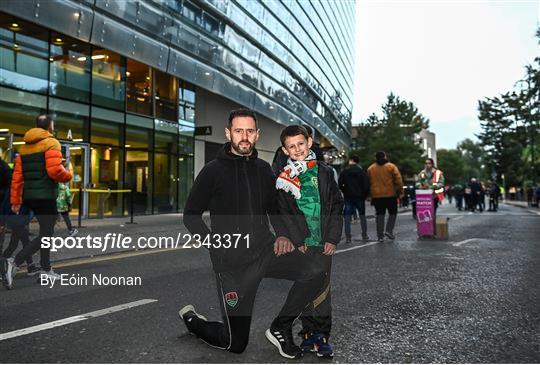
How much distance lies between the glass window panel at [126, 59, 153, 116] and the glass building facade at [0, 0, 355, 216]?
0.14 feet

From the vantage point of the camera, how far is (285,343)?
2961mm

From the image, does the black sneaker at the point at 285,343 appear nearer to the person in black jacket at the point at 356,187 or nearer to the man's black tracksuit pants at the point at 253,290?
the man's black tracksuit pants at the point at 253,290

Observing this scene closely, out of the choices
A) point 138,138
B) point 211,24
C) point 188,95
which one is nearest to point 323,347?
point 138,138

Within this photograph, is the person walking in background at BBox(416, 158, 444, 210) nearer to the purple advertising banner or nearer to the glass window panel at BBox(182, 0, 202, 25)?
the purple advertising banner

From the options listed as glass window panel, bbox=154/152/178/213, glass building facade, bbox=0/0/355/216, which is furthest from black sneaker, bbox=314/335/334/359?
glass window panel, bbox=154/152/178/213

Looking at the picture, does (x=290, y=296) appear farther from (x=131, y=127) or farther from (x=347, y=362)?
(x=131, y=127)

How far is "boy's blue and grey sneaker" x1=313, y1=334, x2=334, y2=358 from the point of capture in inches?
116

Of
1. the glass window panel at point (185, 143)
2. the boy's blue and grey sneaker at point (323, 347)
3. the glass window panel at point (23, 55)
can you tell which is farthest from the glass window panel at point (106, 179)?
the boy's blue and grey sneaker at point (323, 347)

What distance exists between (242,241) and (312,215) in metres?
0.50

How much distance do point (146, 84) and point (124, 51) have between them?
3.88 metres

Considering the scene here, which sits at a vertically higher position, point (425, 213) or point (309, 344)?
point (425, 213)

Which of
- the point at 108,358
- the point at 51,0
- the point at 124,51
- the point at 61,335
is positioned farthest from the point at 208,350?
the point at 124,51

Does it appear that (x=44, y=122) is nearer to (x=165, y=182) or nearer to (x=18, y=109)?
(x=18, y=109)

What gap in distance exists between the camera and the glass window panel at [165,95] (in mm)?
20734
